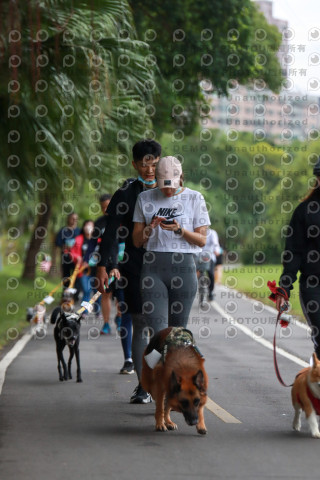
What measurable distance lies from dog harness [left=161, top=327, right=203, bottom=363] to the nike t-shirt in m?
0.70

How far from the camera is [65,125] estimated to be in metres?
13.7

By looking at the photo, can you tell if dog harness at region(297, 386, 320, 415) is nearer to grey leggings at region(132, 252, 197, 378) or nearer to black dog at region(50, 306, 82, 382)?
grey leggings at region(132, 252, 197, 378)

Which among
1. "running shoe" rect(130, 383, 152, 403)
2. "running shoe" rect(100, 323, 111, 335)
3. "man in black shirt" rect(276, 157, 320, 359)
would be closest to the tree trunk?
"running shoe" rect(100, 323, 111, 335)

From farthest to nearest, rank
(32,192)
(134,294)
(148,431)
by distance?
(32,192)
(134,294)
(148,431)

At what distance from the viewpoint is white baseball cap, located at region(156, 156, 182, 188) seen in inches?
288

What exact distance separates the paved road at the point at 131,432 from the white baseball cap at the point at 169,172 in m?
1.77

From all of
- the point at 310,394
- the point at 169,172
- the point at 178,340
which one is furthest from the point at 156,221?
the point at 310,394

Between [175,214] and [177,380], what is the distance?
1.39m

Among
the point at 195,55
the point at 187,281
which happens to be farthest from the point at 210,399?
the point at 195,55

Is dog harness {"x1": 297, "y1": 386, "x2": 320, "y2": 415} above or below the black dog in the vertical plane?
above

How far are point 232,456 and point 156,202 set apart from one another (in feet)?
6.80

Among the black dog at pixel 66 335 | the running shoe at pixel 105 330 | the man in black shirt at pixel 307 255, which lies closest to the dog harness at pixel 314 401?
Answer: the man in black shirt at pixel 307 255

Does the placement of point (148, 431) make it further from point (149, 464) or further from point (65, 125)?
point (65, 125)

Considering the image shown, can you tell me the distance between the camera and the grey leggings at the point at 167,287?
7.51 m
